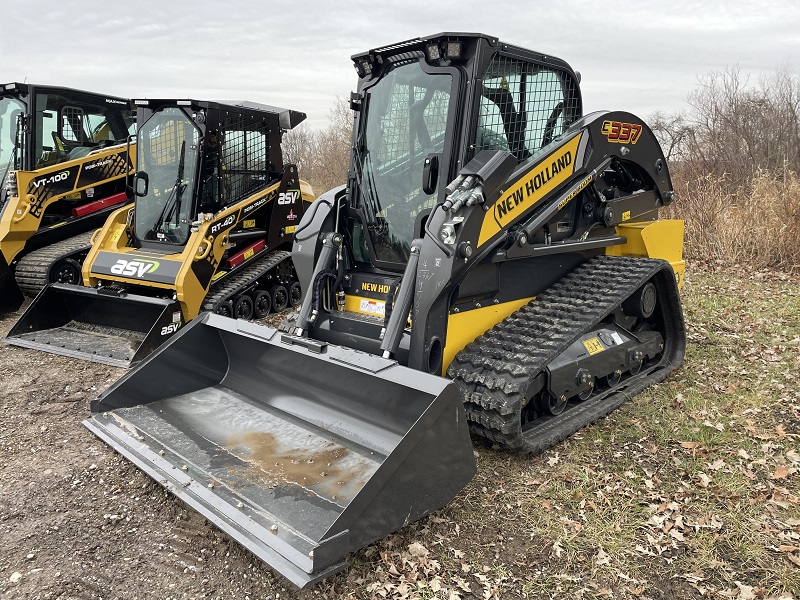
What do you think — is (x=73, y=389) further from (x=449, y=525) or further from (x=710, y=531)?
(x=710, y=531)

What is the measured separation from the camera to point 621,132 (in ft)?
16.4

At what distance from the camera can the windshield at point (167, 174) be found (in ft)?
23.3

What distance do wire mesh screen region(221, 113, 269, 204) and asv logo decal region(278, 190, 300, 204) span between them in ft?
0.84

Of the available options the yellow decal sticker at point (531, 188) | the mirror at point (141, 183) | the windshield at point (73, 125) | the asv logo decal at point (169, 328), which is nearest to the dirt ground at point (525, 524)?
the yellow decal sticker at point (531, 188)

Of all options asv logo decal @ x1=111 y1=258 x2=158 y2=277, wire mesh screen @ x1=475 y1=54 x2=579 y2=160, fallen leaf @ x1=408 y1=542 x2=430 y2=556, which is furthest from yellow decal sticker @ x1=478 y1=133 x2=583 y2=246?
asv logo decal @ x1=111 y1=258 x2=158 y2=277

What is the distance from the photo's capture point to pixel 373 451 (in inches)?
141

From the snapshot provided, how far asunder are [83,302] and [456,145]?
473cm

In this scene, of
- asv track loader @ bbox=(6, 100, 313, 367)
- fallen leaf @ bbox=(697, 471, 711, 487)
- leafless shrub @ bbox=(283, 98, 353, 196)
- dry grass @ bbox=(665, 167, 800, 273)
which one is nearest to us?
fallen leaf @ bbox=(697, 471, 711, 487)

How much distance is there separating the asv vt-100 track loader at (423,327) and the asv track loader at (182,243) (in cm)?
233

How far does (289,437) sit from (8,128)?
708 centimetres

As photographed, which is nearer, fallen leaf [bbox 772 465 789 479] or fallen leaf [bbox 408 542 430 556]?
fallen leaf [bbox 408 542 430 556]

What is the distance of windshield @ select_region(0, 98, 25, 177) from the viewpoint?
27.3 feet

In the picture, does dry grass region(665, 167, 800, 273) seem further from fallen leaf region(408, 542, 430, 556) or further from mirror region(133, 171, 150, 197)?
fallen leaf region(408, 542, 430, 556)

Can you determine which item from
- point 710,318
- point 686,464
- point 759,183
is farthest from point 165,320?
point 759,183
